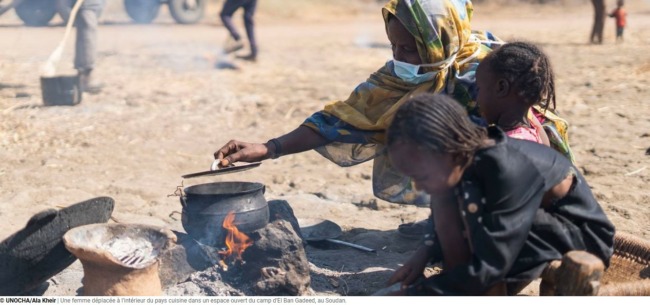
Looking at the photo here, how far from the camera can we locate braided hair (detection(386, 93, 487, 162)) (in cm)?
272

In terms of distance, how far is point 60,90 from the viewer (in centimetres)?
813

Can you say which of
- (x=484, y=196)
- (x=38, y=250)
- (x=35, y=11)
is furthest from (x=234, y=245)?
(x=35, y=11)

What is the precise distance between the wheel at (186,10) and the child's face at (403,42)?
565 inches

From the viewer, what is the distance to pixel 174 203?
5.26m

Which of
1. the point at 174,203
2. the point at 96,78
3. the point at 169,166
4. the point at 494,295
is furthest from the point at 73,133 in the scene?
the point at 494,295

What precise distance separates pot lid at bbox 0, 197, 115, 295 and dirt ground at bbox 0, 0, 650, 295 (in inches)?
11.5

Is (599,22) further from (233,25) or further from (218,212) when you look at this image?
(218,212)

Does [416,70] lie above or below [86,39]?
above

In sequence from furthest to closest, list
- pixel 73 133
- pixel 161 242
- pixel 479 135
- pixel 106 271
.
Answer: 1. pixel 73 133
2. pixel 161 242
3. pixel 106 271
4. pixel 479 135

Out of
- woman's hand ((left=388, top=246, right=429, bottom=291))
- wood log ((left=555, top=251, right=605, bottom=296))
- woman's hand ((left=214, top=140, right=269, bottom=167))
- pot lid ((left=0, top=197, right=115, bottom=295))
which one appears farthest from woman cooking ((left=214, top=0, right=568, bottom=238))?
wood log ((left=555, top=251, right=605, bottom=296))

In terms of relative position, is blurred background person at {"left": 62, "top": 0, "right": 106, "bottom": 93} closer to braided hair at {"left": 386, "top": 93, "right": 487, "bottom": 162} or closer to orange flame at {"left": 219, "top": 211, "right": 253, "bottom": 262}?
orange flame at {"left": 219, "top": 211, "right": 253, "bottom": 262}

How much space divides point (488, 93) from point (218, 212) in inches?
51.0

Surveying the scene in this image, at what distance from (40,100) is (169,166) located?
2.88 meters

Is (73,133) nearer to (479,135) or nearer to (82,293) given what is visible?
(82,293)
